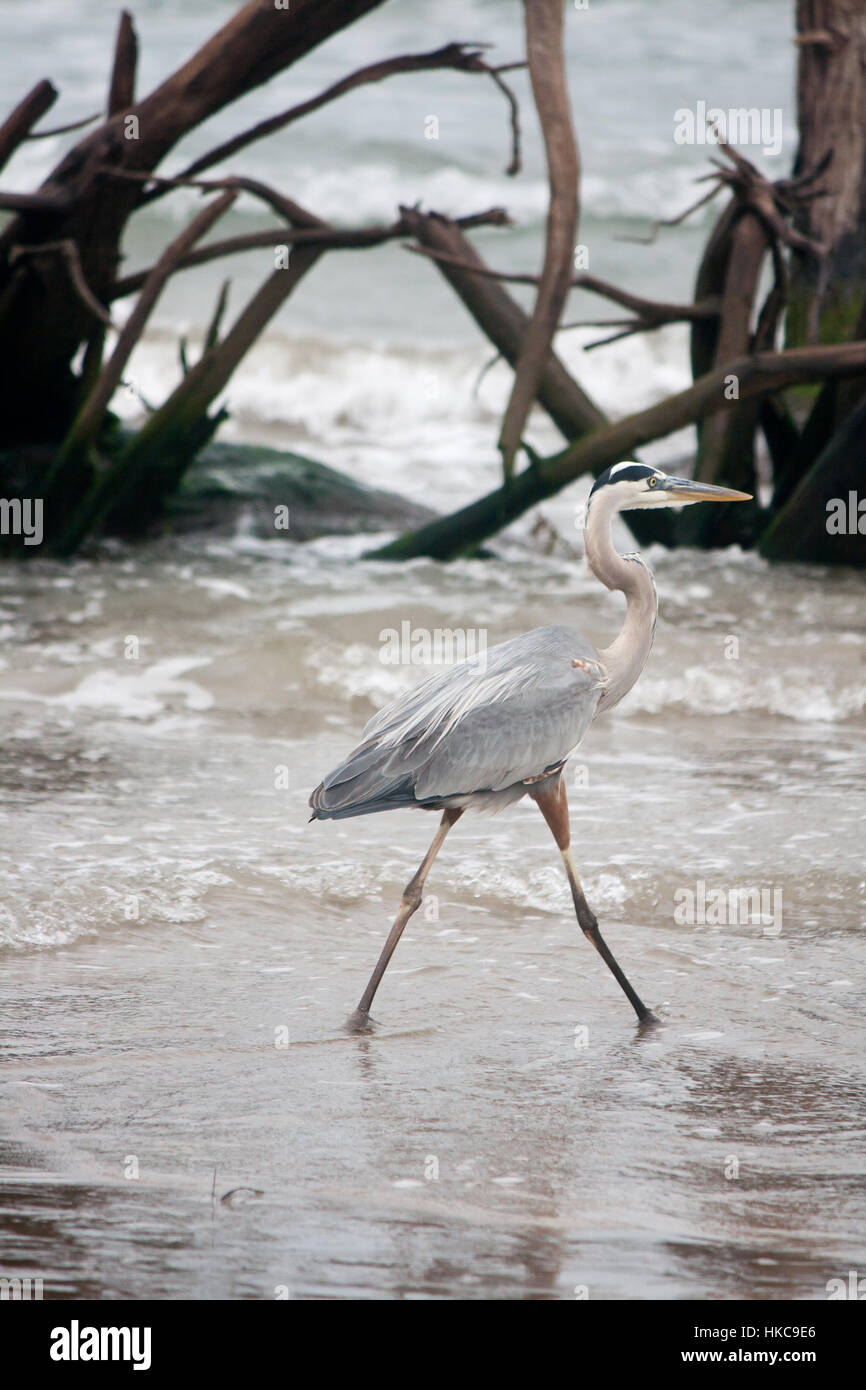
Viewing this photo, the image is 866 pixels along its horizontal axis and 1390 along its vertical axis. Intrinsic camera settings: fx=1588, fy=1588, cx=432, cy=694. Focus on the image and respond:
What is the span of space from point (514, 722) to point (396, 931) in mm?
596

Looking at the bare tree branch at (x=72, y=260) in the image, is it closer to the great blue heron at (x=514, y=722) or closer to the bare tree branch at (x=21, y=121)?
the bare tree branch at (x=21, y=121)

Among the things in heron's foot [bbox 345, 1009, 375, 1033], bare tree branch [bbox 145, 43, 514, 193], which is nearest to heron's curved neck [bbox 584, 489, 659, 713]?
heron's foot [bbox 345, 1009, 375, 1033]

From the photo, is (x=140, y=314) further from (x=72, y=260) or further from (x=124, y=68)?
(x=124, y=68)

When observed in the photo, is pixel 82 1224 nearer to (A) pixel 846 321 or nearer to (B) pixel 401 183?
(A) pixel 846 321

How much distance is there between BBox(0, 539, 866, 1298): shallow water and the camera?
2783mm

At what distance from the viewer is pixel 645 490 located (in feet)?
13.0

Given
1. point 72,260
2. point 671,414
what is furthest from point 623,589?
point 72,260

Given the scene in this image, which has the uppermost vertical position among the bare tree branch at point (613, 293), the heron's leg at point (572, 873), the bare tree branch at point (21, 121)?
the bare tree branch at point (21, 121)

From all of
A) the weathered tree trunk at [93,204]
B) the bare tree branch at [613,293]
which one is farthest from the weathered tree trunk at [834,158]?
the weathered tree trunk at [93,204]

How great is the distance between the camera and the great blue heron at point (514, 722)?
3.80m

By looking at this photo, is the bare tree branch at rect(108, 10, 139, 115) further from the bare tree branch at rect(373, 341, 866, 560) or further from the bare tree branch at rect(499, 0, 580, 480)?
the bare tree branch at rect(373, 341, 866, 560)

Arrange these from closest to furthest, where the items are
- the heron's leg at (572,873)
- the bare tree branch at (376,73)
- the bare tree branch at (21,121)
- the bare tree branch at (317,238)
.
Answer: the heron's leg at (572,873)
the bare tree branch at (376,73)
the bare tree branch at (21,121)
the bare tree branch at (317,238)

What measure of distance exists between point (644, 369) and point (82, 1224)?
62.7 feet
